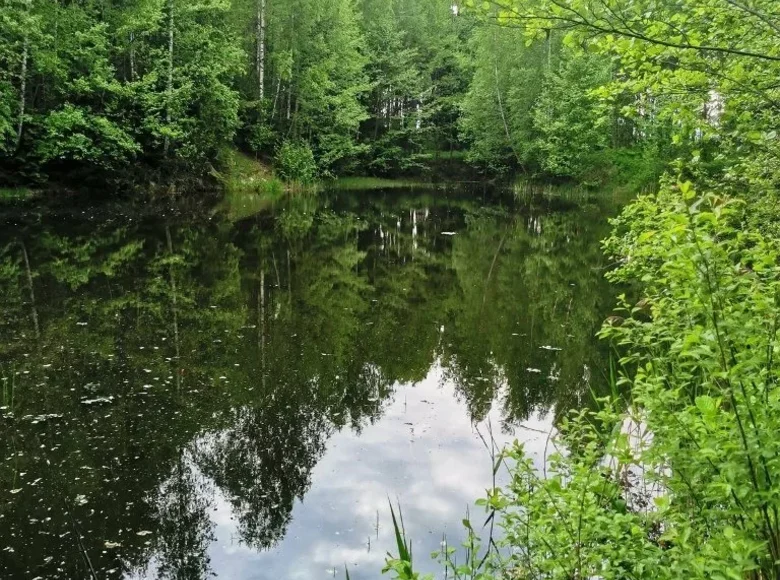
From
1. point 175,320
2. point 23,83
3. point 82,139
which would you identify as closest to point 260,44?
point 82,139

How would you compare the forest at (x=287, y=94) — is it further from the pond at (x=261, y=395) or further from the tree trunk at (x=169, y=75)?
the pond at (x=261, y=395)

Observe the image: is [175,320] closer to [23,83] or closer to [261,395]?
[261,395]

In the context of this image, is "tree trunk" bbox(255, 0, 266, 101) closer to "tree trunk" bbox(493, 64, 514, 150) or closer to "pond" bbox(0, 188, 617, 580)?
"tree trunk" bbox(493, 64, 514, 150)

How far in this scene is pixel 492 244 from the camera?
19344mm

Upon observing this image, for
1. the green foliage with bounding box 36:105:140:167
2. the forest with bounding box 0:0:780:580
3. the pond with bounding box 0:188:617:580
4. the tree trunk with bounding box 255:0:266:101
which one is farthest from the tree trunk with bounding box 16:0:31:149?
the tree trunk with bounding box 255:0:266:101

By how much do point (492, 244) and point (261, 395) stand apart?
42.2 ft

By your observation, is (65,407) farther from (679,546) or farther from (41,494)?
(679,546)

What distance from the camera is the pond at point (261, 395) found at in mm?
4965

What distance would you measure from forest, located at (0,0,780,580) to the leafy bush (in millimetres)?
255

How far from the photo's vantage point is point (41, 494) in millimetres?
5242

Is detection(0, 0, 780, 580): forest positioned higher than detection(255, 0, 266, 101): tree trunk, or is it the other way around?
detection(255, 0, 266, 101): tree trunk

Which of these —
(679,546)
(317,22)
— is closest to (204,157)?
(317,22)

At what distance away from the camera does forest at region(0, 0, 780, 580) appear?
10.2ft

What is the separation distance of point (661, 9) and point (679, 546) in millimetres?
3710
